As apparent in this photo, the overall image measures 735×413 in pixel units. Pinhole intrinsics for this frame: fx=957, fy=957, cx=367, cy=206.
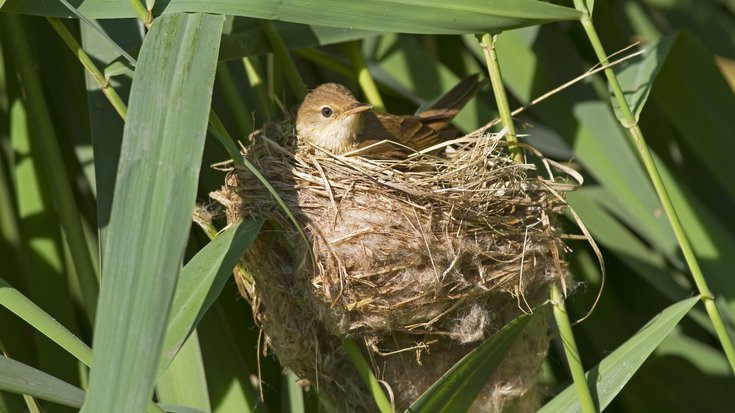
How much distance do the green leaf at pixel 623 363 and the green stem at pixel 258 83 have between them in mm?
1287

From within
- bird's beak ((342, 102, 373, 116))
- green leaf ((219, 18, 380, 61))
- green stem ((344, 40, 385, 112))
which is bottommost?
bird's beak ((342, 102, 373, 116))

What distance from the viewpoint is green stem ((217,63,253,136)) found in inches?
115

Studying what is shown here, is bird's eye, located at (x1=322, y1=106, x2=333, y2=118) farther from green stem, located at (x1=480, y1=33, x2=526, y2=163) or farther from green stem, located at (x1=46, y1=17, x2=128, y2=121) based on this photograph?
green stem, located at (x1=46, y1=17, x2=128, y2=121)

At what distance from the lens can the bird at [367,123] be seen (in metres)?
3.12

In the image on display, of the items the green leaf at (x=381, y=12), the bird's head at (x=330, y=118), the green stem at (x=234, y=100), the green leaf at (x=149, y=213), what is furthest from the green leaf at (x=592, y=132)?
the green leaf at (x=149, y=213)

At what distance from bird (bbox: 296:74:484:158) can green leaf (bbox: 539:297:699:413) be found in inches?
37.9

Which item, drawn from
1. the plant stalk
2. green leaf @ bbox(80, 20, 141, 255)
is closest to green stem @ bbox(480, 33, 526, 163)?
the plant stalk

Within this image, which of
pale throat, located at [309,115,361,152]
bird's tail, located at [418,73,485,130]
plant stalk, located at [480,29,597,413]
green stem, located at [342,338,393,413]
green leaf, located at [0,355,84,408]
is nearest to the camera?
green leaf, located at [0,355,84,408]

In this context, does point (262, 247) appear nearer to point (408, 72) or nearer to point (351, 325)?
point (351, 325)

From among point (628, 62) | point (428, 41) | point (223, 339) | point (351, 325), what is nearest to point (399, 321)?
point (351, 325)

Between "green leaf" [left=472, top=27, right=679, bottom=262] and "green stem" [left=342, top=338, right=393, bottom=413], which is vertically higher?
"green leaf" [left=472, top=27, right=679, bottom=262]

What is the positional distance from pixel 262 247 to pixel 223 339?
0.45 m

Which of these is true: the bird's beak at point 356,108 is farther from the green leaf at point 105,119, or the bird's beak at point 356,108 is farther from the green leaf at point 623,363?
the green leaf at point 623,363

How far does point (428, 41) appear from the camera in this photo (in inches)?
152
